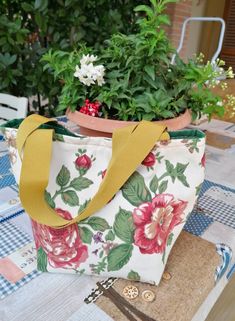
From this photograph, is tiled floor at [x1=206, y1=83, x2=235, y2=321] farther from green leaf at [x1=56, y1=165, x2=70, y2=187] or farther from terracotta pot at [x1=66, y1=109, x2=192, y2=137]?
green leaf at [x1=56, y1=165, x2=70, y2=187]

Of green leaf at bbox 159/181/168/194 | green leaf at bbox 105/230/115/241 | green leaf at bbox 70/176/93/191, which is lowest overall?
green leaf at bbox 105/230/115/241

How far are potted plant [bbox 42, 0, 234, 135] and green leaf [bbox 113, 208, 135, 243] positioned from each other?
19 cm

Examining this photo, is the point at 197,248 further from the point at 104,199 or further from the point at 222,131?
the point at 222,131

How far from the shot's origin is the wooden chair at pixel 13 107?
3.84 feet

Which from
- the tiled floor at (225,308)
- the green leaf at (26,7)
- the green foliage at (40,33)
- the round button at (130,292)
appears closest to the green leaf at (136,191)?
the round button at (130,292)

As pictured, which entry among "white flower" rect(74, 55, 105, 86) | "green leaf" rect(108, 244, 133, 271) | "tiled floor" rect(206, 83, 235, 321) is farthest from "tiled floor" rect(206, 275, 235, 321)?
"white flower" rect(74, 55, 105, 86)

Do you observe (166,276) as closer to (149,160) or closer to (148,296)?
(148,296)

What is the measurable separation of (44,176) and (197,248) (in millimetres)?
276

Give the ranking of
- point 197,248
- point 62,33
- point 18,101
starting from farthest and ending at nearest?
point 62,33
point 18,101
point 197,248

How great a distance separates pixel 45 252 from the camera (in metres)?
0.40

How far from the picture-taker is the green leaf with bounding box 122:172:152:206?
357 mm

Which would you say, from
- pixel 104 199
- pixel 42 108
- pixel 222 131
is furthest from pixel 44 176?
pixel 42 108

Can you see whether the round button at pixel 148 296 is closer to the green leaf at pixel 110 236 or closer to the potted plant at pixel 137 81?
the green leaf at pixel 110 236

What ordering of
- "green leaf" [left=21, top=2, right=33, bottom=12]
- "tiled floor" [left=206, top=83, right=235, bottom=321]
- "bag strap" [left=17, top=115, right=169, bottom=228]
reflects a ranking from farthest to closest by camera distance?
1. "green leaf" [left=21, top=2, right=33, bottom=12]
2. "tiled floor" [left=206, top=83, right=235, bottom=321]
3. "bag strap" [left=17, top=115, right=169, bottom=228]
